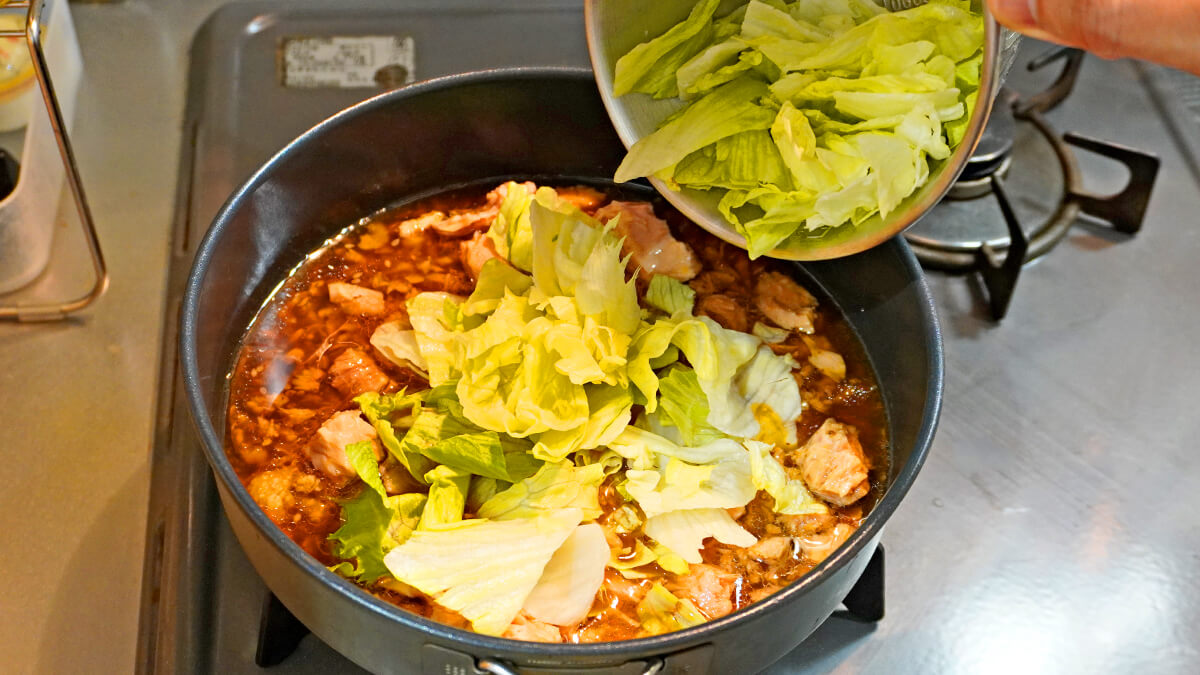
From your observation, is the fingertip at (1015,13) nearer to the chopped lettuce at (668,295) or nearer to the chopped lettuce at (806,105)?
the chopped lettuce at (806,105)

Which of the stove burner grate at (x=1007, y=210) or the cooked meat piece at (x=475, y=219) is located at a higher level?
the cooked meat piece at (x=475, y=219)

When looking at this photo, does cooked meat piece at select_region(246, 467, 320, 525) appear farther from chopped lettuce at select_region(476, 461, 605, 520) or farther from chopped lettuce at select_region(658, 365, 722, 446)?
chopped lettuce at select_region(658, 365, 722, 446)

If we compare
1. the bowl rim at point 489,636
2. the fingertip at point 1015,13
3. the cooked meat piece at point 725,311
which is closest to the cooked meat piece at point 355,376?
the bowl rim at point 489,636

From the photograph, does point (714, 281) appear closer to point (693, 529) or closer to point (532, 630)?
point (693, 529)

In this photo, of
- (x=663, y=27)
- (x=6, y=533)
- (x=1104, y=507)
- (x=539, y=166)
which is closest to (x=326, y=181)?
(x=539, y=166)

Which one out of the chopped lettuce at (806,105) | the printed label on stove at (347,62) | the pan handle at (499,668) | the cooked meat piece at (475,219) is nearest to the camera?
the pan handle at (499,668)

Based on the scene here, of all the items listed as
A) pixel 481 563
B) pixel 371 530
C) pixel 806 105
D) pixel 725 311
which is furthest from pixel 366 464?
pixel 806 105
